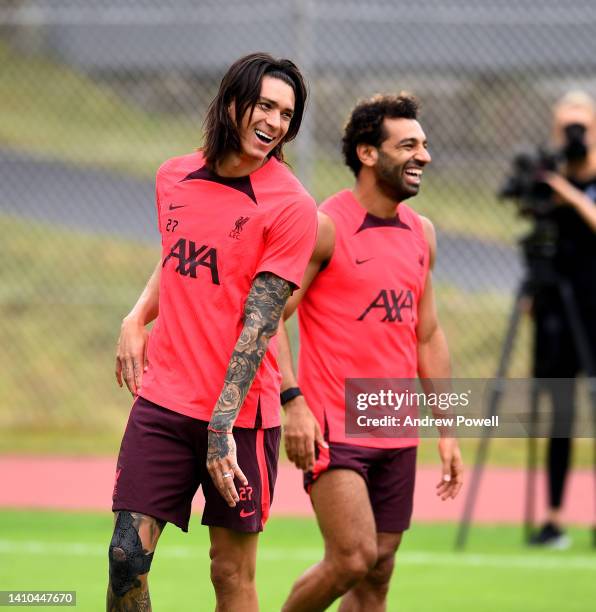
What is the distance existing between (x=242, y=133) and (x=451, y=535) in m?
4.86

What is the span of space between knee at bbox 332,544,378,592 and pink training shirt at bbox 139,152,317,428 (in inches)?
32.4

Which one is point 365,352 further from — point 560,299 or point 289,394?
point 560,299

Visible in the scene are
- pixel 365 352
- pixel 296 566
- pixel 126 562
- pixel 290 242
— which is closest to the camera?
pixel 126 562

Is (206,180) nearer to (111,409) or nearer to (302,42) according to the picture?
(302,42)

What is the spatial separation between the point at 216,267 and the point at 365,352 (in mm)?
1088

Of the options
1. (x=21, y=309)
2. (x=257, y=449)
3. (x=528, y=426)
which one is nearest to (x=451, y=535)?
(x=528, y=426)

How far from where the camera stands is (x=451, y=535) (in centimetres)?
877

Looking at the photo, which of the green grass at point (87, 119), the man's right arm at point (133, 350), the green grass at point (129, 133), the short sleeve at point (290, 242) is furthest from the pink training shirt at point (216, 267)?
the green grass at point (87, 119)

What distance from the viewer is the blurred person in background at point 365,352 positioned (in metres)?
5.17

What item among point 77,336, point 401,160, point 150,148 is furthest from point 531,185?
point 77,336

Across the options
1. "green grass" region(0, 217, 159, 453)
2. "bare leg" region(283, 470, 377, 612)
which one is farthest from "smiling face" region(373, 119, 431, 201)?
"green grass" region(0, 217, 159, 453)

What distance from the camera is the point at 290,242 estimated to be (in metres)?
4.44

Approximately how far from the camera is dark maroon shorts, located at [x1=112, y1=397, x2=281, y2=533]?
443cm

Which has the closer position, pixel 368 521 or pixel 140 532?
pixel 140 532
